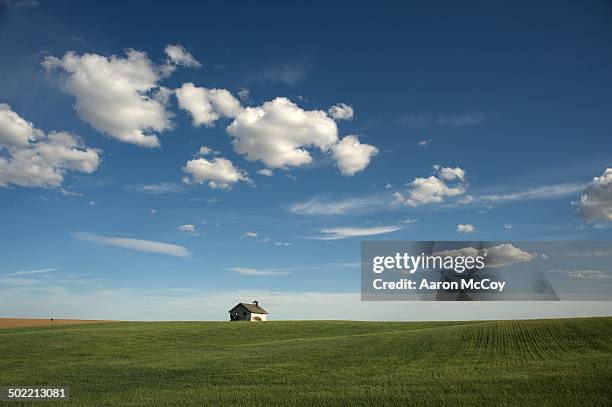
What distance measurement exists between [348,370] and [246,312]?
73.8 m

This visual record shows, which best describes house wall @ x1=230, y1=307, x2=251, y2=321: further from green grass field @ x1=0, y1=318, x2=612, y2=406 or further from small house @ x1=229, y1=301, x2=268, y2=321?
green grass field @ x1=0, y1=318, x2=612, y2=406

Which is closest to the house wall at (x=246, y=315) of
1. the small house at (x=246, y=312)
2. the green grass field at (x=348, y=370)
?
the small house at (x=246, y=312)

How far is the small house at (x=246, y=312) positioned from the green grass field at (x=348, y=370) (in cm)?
4827

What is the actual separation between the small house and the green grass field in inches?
1900

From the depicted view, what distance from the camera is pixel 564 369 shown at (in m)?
24.9

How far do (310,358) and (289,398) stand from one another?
1350 cm

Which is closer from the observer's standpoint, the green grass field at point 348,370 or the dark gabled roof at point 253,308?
the green grass field at point 348,370

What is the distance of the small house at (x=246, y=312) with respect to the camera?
9850cm

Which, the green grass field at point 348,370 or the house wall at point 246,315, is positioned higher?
the green grass field at point 348,370

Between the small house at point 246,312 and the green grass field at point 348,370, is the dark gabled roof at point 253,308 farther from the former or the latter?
the green grass field at point 348,370

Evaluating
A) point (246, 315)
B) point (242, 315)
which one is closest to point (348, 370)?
point (246, 315)

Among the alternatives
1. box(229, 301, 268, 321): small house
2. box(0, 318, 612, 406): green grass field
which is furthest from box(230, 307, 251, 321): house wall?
box(0, 318, 612, 406): green grass field

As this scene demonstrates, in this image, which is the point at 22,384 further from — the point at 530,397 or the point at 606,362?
the point at 606,362

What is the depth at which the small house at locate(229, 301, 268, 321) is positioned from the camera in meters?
98.5
